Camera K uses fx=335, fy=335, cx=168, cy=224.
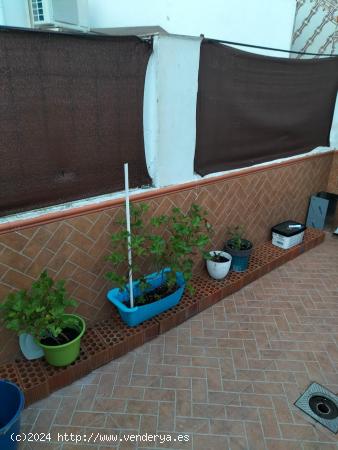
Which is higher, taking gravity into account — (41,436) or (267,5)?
(267,5)

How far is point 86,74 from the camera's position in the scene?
2.26 metres

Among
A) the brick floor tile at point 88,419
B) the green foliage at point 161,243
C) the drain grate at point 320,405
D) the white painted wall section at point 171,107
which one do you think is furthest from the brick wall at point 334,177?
the brick floor tile at point 88,419

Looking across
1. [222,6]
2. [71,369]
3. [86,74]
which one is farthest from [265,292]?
[222,6]

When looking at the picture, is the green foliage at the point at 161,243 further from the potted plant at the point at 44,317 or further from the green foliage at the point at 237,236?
the green foliage at the point at 237,236

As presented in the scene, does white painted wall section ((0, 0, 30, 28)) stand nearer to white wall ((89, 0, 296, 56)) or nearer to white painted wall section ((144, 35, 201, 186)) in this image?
white wall ((89, 0, 296, 56))

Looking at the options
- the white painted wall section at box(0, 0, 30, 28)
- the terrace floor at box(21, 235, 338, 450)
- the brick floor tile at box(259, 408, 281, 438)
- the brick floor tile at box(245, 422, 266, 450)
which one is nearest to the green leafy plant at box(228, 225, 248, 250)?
the terrace floor at box(21, 235, 338, 450)

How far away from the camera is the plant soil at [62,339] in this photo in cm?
237

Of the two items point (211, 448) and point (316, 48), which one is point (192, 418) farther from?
point (316, 48)

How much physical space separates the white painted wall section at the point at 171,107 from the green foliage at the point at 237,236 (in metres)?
1.07

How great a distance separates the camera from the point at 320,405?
7.54 ft

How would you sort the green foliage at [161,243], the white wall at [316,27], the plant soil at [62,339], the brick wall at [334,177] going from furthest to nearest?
the brick wall at [334,177] → the white wall at [316,27] → the green foliage at [161,243] → the plant soil at [62,339]

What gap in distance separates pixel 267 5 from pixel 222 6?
2.38 feet

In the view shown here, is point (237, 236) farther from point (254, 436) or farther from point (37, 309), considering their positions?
point (37, 309)

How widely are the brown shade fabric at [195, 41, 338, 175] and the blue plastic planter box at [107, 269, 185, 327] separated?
43.7 inches
